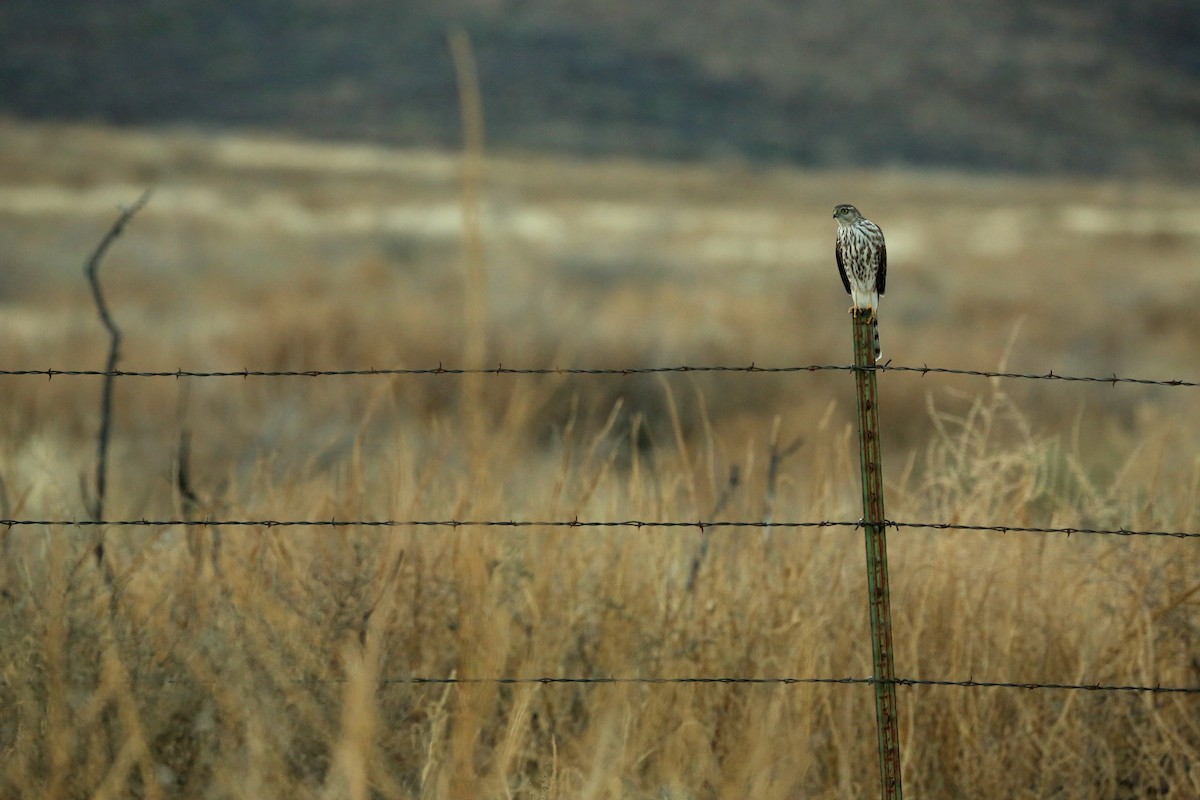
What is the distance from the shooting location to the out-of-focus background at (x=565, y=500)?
3.16m

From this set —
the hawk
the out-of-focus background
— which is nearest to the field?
the out-of-focus background

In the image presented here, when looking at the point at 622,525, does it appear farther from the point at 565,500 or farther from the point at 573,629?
the point at 565,500

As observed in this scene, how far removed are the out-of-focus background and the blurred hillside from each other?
49.9 m

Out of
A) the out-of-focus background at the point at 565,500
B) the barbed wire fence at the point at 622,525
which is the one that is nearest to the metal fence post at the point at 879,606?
the barbed wire fence at the point at 622,525

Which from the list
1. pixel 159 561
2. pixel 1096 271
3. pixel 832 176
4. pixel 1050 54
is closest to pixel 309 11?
pixel 832 176

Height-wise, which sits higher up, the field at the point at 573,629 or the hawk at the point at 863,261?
the hawk at the point at 863,261

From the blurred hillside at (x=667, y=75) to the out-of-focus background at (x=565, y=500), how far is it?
49.9 metres

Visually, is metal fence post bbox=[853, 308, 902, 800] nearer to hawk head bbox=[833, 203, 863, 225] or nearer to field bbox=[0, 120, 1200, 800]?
field bbox=[0, 120, 1200, 800]

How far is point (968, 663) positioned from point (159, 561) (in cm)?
231

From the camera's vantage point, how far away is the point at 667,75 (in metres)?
99.6

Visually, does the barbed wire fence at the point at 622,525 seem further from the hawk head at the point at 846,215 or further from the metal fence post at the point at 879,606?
the hawk head at the point at 846,215

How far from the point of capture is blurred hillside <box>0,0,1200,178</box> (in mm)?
85938

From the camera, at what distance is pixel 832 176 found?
232 feet

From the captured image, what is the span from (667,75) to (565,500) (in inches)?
3841
